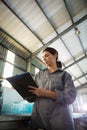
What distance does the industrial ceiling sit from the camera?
13.0 feet

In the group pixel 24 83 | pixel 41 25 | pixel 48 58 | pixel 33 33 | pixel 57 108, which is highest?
pixel 41 25

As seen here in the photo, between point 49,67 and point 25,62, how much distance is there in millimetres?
4486

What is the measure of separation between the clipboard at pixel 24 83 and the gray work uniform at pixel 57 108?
0.10 meters

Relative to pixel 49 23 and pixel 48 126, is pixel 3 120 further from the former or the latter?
pixel 49 23

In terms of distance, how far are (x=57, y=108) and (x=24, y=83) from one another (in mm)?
343

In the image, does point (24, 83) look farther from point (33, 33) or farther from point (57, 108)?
point (33, 33)

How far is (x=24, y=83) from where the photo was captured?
43.4 inches

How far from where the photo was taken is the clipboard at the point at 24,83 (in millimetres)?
1065

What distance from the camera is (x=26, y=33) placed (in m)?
4.74

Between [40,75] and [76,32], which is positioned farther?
[76,32]

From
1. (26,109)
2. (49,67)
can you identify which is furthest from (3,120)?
(26,109)

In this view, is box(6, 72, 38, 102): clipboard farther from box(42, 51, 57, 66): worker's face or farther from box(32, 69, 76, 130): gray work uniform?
box(42, 51, 57, 66): worker's face

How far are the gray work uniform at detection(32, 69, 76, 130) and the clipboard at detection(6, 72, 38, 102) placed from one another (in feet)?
0.32

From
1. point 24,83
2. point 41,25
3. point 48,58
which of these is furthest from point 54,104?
point 41,25
